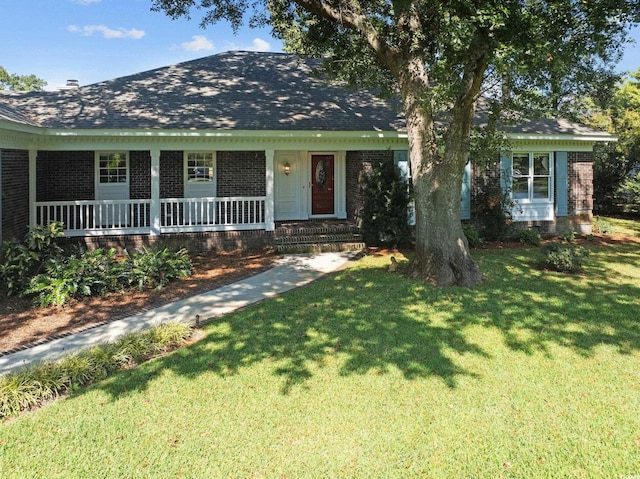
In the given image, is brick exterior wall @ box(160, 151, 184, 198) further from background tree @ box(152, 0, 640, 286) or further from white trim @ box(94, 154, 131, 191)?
background tree @ box(152, 0, 640, 286)

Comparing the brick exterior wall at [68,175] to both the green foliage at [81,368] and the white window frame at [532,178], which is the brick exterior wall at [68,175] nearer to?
the green foliage at [81,368]

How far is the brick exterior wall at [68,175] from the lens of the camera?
522 inches

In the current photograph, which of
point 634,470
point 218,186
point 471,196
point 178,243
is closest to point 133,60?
point 218,186

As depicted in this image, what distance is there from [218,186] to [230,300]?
671 cm

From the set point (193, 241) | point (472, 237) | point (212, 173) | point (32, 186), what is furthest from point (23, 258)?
point (472, 237)

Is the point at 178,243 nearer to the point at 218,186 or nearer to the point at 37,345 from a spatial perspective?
the point at 218,186

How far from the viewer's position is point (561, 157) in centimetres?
1553

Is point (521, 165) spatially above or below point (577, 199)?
above

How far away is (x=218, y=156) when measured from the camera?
559 inches

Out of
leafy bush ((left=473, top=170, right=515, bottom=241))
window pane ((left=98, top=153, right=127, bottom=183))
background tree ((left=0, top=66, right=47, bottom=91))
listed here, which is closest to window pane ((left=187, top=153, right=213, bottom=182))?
window pane ((left=98, top=153, right=127, bottom=183))

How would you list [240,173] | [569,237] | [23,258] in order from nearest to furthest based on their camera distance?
[23,258]
[240,173]
[569,237]

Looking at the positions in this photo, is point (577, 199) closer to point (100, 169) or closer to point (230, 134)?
point (230, 134)

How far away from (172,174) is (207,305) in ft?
23.2

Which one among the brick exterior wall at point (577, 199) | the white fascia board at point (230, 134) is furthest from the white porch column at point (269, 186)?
Answer: the brick exterior wall at point (577, 199)
